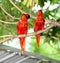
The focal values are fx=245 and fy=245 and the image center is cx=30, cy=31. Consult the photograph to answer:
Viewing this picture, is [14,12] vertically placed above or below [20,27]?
above

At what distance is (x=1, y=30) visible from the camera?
232cm

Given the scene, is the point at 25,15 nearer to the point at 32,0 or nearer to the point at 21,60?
the point at 32,0

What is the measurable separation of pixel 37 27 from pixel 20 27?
0.41 feet

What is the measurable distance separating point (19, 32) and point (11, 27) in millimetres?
636

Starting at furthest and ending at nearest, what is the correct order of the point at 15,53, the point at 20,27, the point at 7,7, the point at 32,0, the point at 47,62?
the point at 15,53 < the point at 47,62 < the point at 7,7 < the point at 20,27 < the point at 32,0

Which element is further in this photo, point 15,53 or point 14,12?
point 15,53

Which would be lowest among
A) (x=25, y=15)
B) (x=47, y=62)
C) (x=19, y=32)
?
(x=47, y=62)

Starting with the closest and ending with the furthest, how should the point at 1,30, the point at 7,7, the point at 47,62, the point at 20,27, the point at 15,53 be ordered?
the point at 20,27, the point at 7,7, the point at 1,30, the point at 47,62, the point at 15,53

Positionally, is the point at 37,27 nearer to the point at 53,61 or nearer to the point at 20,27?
the point at 20,27

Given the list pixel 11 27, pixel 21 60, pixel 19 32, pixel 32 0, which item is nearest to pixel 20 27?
pixel 19 32

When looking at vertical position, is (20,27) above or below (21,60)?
above

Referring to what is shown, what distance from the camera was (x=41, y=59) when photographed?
2955 millimetres

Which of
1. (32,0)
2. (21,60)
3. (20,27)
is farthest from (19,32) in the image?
(21,60)

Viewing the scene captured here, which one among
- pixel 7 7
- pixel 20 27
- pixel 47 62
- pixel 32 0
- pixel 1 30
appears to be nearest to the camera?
pixel 32 0
